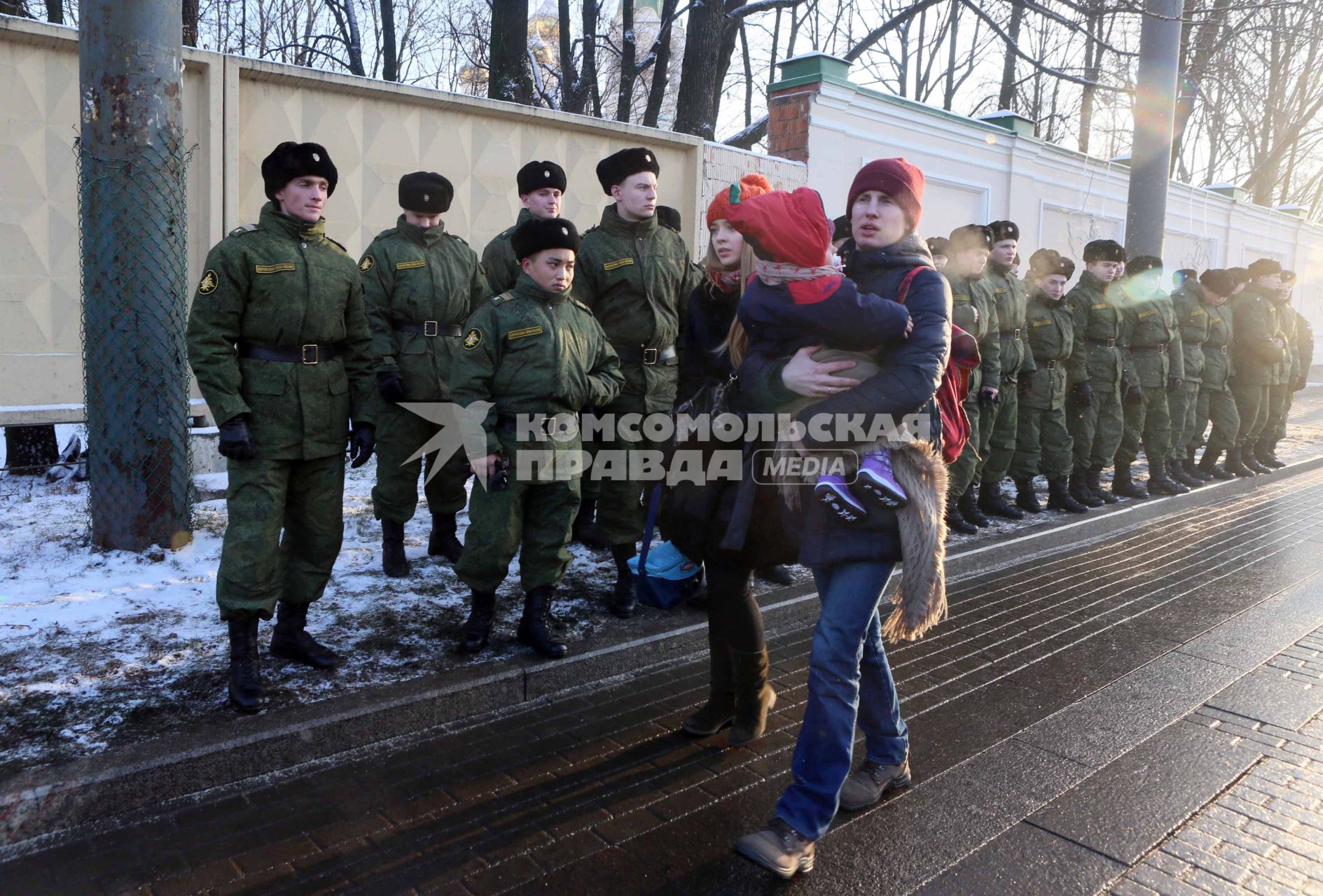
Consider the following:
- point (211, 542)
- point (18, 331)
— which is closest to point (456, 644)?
point (211, 542)

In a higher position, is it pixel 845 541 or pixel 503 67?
pixel 503 67

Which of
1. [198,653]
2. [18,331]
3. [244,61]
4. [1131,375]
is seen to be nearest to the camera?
[198,653]

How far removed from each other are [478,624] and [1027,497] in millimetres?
5615

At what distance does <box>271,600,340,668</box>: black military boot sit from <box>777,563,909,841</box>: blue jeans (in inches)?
85.0

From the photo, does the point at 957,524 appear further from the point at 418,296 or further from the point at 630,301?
the point at 418,296

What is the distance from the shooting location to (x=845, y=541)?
9.97 feet

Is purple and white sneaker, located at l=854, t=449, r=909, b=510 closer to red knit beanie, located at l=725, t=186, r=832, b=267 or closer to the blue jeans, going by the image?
the blue jeans

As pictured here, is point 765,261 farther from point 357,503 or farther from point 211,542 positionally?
point 357,503

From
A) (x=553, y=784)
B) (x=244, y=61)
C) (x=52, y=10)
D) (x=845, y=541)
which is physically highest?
(x=52, y=10)

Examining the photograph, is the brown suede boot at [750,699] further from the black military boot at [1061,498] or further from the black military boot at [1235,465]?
the black military boot at [1235,465]

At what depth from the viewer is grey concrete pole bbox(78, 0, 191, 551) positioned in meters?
5.48

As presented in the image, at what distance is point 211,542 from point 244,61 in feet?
12.7

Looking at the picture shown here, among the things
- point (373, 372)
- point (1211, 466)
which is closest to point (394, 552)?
point (373, 372)

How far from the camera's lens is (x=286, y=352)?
13.7 ft
